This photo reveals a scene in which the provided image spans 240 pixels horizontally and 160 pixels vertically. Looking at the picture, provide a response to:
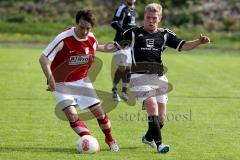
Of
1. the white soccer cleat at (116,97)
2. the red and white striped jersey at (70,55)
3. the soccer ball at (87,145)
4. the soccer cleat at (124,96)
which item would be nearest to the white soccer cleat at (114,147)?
the soccer ball at (87,145)

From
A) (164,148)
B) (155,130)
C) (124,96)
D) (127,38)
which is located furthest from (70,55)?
(124,96)

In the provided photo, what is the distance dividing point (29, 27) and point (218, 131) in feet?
110

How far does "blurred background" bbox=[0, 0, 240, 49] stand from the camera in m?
43.4

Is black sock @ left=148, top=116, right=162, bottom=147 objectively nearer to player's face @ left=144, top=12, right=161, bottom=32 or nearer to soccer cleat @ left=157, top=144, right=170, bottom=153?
soccer cleat @ left=157, top=144, right=170, bottom=153

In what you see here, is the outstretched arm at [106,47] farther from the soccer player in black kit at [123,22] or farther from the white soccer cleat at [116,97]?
the soccer player in black kit at [123,22]

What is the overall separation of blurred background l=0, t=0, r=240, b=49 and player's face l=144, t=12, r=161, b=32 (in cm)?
3030

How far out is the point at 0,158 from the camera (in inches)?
376

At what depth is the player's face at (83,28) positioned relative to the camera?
9867 millimetres

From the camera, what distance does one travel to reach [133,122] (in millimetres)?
13508

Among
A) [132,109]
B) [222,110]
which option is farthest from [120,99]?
[222,110]

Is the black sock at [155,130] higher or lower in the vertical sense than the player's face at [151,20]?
lower

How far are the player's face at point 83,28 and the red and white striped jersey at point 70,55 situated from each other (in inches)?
4.1

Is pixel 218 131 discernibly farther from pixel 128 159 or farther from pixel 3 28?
pixel 3 28

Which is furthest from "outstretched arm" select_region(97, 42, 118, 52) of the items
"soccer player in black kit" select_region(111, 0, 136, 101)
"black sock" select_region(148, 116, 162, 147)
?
"soccer player in black kit" select_region(111, 0, 136, 101)
